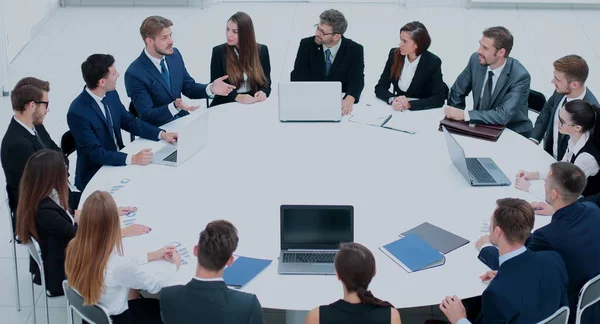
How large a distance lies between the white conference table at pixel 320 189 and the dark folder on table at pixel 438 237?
0.05 m

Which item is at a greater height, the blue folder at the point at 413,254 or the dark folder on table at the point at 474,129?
the dark folder on table at the point at 474,129

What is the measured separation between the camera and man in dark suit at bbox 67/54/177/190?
5305 mm

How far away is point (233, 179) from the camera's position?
201 inches

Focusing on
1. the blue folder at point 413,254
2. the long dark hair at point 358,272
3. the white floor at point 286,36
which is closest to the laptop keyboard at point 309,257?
the blue folder at point 413,254

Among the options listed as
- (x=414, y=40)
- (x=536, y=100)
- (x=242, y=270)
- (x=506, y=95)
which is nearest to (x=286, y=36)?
(x=414, y=40)

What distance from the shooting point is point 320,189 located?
4.98 metres

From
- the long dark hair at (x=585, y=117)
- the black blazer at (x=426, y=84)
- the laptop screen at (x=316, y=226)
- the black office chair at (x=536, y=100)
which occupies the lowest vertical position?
the laptop screen at (x=316, y=226)

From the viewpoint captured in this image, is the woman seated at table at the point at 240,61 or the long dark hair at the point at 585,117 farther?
the woman seated at table at the point at 240,61

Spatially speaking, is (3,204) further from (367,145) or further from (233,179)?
(367,145)

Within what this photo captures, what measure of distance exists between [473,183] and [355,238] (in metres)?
0.96

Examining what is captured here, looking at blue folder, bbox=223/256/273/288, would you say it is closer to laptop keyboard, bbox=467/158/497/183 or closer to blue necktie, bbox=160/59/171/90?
laptop keyboard, bbox=467/158/497/183

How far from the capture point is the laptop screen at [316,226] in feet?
13.8

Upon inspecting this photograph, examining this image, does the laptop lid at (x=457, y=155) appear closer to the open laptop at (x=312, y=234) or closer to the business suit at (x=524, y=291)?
the open laptop at (x=312, y=234)

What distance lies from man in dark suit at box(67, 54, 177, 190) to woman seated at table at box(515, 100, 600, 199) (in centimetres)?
239
